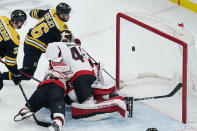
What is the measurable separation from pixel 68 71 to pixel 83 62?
189 millimetres

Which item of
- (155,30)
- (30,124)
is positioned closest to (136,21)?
(155,30)

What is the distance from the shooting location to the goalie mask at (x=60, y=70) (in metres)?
4.29

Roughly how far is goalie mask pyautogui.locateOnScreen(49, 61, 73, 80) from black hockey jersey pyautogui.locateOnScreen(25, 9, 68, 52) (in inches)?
22.1

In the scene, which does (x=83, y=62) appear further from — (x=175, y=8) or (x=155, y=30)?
(x=175, y=8)

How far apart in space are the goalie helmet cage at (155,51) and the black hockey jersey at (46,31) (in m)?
0.56

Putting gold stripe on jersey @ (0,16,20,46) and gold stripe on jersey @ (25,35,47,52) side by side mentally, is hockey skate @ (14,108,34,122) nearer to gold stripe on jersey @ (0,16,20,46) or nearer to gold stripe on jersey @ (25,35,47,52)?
gold stripe on jersey @ (0,16,20,46)

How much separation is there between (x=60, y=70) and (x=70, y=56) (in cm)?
19

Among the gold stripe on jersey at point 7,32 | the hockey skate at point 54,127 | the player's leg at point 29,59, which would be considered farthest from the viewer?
the player's leg at point 29,59

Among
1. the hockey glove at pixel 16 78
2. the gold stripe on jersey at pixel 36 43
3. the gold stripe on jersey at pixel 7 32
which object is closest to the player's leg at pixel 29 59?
the gold stripe on jersey at pixel 36 43

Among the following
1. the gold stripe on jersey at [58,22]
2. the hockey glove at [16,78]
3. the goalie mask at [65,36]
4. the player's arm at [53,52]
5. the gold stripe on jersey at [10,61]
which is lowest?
the hockey glove at [16,78]

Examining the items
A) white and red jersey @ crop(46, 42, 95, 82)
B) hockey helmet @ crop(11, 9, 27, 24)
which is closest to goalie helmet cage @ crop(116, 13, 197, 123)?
white and red jersey @ crop(46, 42, 95, 82)

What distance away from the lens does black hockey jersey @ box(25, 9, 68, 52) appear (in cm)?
484

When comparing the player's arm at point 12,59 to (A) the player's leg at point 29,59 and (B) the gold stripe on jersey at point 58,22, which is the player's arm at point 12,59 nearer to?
(A) the player's leg at point 29,59

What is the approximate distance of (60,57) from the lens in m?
4.36
